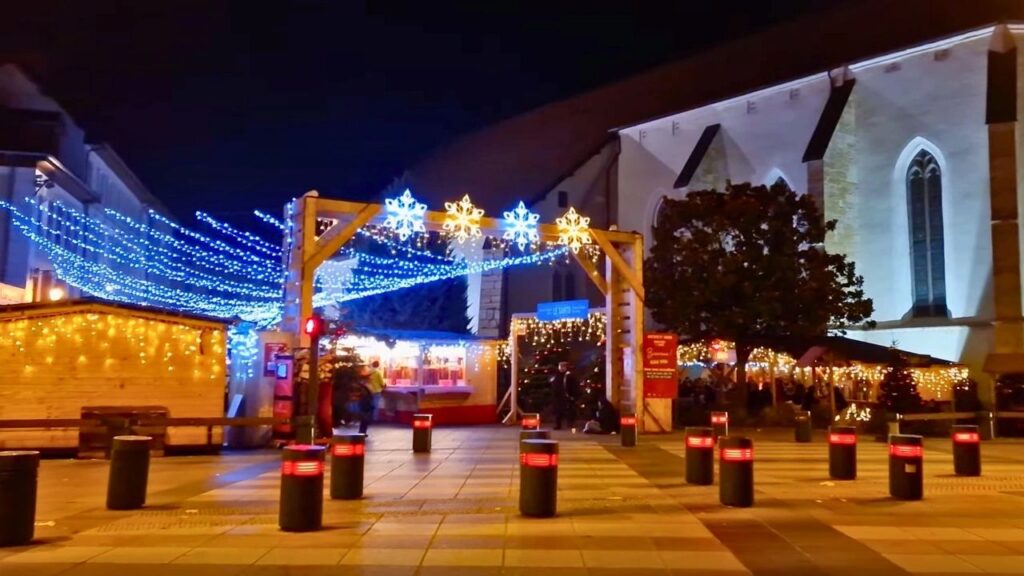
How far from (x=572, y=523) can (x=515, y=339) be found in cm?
1883

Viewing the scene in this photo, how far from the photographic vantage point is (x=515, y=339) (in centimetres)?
2858

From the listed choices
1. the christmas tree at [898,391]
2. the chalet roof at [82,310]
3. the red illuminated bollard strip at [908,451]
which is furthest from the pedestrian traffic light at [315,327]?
the christmas tree at [898,391]

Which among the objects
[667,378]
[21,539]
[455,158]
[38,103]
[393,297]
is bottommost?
[21,539]

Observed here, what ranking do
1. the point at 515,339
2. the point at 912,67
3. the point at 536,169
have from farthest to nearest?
1. the point at 536,169
2. the point at 912,67
3. the point at 515,339

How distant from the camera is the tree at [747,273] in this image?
29.0 metres

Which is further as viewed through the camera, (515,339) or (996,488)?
(515,339)

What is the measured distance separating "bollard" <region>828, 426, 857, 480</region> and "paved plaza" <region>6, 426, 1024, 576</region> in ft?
0.87

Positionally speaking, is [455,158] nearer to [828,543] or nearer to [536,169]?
[536,169]

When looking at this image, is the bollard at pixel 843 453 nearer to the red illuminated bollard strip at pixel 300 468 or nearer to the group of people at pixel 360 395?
the red illuminated bollard strip at pixel 300 468

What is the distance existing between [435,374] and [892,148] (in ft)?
65.3

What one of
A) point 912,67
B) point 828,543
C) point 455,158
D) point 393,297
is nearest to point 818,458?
point 828,543

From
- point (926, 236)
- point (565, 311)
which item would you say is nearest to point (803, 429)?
point (565, 311)

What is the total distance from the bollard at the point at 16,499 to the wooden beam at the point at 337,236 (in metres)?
9.92

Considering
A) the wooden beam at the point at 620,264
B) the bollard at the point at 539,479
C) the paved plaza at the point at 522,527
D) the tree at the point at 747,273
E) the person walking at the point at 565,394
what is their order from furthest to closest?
the tree at the point at 747,273
the person walking at the point at 565,394
the wooden beam at the point at 620,264
the bollard at the point at 539,479
the paved plaza at the point at 522,527
